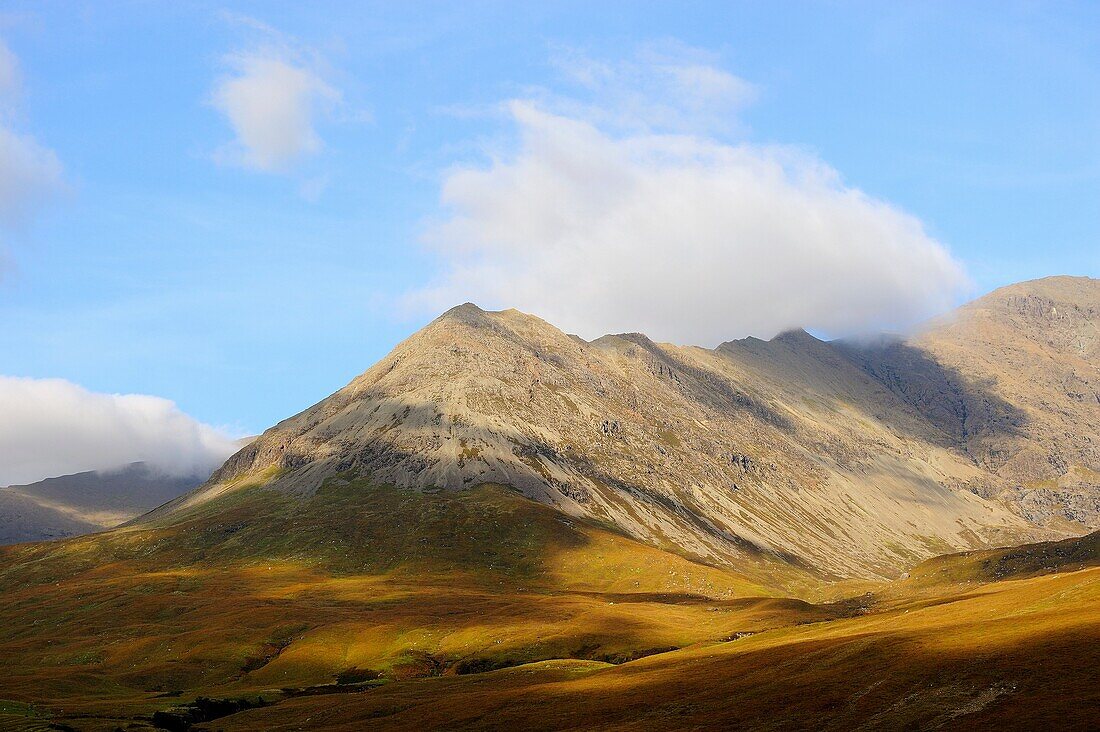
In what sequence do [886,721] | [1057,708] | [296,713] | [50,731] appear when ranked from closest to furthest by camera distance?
[1057,708] → [886,721] → [50,731] → [296,713]

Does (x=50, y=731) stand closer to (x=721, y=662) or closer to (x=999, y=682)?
(x=721, y=662)

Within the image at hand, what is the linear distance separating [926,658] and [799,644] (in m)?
21.7

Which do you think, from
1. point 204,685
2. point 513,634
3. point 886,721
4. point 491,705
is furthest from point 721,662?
point 204,685

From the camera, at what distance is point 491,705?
8525 centimetres

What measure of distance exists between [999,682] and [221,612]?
17697 centimetres

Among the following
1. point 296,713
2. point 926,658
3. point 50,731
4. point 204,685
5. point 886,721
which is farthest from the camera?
point 204,685

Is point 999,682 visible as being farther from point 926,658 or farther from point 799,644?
point 799,644

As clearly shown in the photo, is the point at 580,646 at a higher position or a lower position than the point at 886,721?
lower

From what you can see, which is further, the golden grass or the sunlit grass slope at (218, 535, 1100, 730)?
the golden grass

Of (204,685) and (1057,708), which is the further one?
(204,685)

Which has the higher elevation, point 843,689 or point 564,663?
point 843,689

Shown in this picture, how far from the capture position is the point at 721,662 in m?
88.6

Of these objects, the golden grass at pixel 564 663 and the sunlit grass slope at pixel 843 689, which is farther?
the golden grass at pixel 564 663

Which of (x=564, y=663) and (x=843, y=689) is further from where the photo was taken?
(x=564, y=663)
